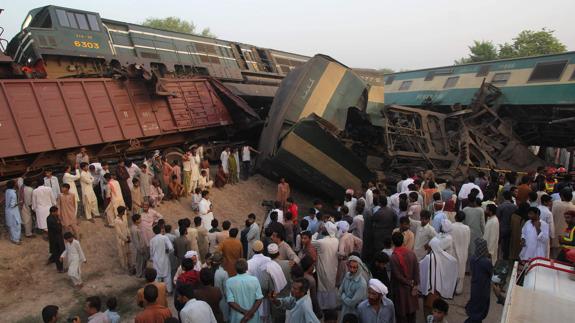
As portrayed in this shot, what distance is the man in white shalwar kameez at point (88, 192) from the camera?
876 cm

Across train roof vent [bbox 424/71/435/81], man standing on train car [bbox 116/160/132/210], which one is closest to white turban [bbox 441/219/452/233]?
man standing on train car [bbox 116/160/132/210]

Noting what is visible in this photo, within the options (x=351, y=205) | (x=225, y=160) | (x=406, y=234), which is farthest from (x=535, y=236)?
(x=225, y=160)

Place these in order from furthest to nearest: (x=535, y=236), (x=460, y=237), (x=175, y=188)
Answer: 1. (x=175, y=188)
2. (x=535, y=236)
3. (x=460, y=237)

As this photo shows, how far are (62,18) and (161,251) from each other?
11.0 metres

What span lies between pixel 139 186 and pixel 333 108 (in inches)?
255

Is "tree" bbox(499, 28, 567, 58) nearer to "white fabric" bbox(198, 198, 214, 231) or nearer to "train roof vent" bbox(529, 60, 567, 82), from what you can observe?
"train roof vent" bbox(529, 60, 567, 82)

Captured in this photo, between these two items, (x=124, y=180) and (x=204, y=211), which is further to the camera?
(x=124, y=180)

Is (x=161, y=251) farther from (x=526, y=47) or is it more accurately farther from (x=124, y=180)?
(x=526, y=47)

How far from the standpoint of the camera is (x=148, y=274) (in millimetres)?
4328

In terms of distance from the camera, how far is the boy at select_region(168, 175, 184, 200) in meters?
10.7

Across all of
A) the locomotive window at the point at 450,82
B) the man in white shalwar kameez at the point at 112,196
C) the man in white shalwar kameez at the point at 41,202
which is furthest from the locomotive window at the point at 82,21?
the locomotive window at the point at 450,82

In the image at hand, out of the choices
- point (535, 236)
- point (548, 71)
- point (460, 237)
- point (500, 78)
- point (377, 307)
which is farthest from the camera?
point (500, 78)

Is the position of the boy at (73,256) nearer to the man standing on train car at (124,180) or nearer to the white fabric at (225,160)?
the man standing on train car at (124,180)

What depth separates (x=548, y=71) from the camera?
48.6ft
